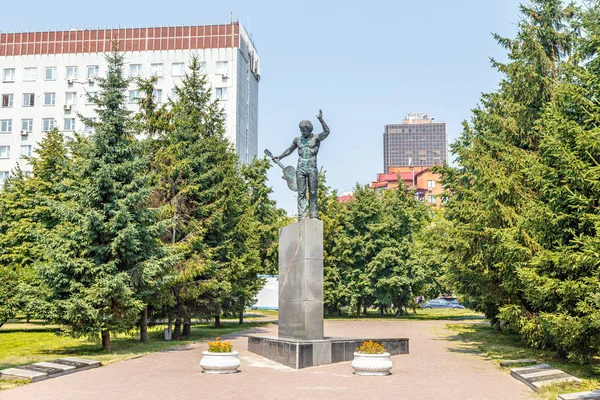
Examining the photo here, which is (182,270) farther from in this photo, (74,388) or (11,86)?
(11,86)

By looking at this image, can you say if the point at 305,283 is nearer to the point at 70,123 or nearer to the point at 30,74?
the point at 70,123

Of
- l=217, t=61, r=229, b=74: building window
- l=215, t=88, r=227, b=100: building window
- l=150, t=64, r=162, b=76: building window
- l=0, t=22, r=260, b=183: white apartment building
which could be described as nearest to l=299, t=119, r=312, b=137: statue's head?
l=0, t=22, r=260, b=183: white apartment building

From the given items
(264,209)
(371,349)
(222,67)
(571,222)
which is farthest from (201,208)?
(222,67)

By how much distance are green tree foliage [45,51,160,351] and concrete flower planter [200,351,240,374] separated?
471 cm

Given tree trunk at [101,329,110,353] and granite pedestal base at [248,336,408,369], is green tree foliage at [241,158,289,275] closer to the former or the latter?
tree trunk at [101,329,110,353]

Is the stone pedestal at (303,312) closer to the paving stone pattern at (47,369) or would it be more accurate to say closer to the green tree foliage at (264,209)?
the paving stone pattern at (47,369)

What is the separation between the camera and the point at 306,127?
60.2 feet

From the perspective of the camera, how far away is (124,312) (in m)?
18.8

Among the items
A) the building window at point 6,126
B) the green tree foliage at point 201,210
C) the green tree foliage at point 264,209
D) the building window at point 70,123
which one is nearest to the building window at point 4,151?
the building window at point 6,126

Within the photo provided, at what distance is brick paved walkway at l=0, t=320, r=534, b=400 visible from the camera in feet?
38.2

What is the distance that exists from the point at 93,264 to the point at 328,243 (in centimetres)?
2867

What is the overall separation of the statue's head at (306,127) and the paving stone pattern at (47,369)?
27.6 feet

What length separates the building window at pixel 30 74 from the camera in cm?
6831

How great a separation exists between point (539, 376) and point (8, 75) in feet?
225
